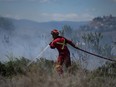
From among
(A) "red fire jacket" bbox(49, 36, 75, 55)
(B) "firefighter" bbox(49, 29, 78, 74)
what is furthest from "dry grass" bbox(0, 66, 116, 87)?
(A) "red fire jacket" bbox(49, 36, 75, 55)

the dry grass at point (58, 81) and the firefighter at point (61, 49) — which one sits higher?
the firefighter at point (61, 49)

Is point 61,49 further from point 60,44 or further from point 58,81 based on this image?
point 58,81

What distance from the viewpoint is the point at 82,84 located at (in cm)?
862

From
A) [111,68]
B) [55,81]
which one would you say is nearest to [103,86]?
[55,81]

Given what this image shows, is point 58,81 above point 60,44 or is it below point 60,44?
below

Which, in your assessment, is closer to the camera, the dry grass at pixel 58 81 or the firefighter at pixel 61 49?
the dry grass at pixel 58 81

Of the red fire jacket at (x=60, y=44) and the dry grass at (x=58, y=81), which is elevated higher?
the red fire jacket at (x=60, y=44)

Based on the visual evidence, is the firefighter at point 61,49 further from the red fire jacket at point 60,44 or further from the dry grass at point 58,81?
the dry grass at point 58,81

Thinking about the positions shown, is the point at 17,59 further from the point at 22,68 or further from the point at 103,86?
the point at 103,86

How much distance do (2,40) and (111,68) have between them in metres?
102

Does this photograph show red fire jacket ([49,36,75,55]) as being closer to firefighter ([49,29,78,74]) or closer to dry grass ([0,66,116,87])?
firefighter ([49,29,78,74])

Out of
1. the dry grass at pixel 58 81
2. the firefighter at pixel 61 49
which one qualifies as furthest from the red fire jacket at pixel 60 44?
the dry grass at pixel 58 81

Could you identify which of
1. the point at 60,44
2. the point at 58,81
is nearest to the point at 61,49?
the point at 60,44

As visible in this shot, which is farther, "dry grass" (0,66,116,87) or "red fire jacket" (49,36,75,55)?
"red fire jacket" (49,36,75,55)
